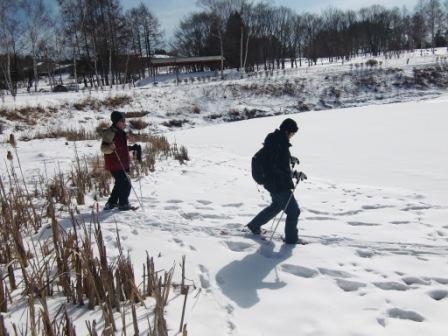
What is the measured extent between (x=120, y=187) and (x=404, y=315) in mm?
4001

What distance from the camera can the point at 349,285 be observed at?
3.55 metres

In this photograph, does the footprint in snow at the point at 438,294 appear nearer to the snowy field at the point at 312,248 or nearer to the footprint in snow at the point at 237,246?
the snowy field at the point at 312,248

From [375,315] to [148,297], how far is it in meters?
1.69

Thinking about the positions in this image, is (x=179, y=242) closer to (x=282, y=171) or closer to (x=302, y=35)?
(x=282, y=171)

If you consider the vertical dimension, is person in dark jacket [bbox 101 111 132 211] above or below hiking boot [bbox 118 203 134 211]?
above

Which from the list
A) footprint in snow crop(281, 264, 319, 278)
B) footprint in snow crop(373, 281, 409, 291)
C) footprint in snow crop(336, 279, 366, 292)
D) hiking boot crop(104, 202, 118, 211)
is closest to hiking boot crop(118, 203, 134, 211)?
hiking boot crop(104, 202, 118, 211)

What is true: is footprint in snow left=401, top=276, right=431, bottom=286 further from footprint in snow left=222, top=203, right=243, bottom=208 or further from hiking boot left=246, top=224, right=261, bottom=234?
footprint in snow left=222, top=203, right=243, bottom=208

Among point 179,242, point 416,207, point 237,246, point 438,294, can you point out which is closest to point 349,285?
point 438,294

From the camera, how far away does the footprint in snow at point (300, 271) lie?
12.5ft

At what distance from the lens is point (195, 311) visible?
3.09m

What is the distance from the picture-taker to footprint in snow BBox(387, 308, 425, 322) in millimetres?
3017

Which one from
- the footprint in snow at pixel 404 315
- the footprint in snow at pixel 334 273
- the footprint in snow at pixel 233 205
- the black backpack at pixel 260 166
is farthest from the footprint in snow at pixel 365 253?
the footprint in snow at pixel 233 205

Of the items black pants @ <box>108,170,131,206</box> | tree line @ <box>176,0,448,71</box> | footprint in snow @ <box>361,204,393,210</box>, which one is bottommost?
footprint in snow @ <box>361,204,393,210</box>

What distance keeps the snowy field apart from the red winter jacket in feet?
2.15
